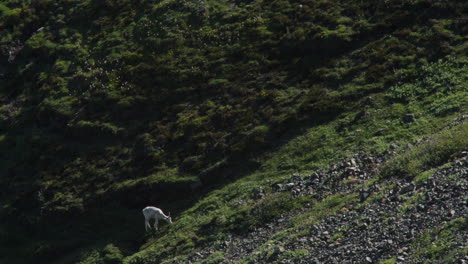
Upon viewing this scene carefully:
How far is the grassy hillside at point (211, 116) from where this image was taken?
95.9 ft

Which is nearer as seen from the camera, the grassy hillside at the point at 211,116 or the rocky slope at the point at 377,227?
the rocky slope at the point at 377,227

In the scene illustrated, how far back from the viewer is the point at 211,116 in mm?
38312

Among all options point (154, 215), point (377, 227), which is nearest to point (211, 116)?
point (154, 215)

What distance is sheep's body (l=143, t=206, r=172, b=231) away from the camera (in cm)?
3115

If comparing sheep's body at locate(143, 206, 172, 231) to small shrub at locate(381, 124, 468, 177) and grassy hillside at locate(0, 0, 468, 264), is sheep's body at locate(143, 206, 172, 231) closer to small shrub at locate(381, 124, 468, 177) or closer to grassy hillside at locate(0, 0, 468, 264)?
grassy hillside at locate(0, 0, 468, 264)

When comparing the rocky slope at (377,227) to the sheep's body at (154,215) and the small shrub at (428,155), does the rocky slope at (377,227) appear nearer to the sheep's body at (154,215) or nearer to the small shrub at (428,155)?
the small shrub at (428,155)

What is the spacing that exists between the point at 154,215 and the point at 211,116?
938cm

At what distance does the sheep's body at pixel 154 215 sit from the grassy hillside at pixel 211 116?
657 mm

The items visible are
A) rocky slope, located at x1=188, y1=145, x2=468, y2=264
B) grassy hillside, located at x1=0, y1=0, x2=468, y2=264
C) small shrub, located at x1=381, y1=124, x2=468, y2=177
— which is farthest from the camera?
grassy hillside, located at x1=0, y1=0, x2=468, y2=264

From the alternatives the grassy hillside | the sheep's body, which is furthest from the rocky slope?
the sheep's body

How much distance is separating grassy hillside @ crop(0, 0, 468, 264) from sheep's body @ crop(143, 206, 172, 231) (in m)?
0.66

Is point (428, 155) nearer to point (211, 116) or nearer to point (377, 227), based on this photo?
point (377, 227)

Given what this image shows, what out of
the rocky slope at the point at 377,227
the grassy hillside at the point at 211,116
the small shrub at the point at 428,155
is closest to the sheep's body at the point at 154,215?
the grassy hillside at the point at 211,116

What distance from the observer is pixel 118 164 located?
37.5 m
